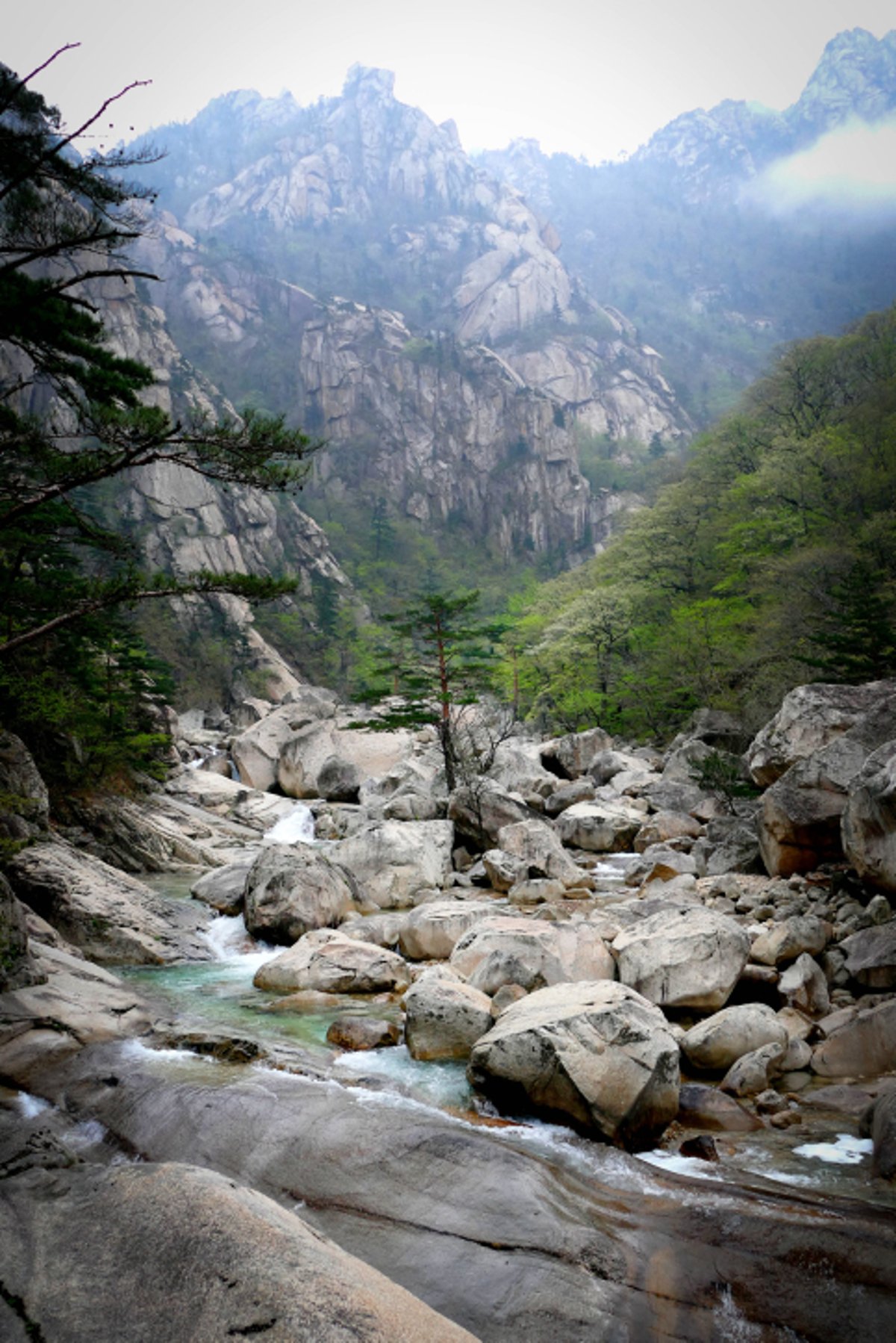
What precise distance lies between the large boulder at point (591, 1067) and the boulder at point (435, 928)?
13.8ft

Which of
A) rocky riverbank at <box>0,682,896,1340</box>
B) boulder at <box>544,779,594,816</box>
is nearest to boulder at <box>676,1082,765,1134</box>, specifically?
rocky riverbank at <box>0,682,896,1340</box>

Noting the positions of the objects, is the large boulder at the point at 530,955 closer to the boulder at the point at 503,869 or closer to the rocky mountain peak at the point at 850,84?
the boulder at the point at 503,869

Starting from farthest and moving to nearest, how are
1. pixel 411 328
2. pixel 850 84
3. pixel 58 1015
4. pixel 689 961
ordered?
pixel 850 84, pixel 411 328, pixel 689 961, pixel 58 1015

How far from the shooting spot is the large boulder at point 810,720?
12.4 m

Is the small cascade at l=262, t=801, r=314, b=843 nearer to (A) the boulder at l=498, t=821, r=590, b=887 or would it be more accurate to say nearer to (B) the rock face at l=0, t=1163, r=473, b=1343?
(A) the boulder at l=498, t=821, r=590, b=887

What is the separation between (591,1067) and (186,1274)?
10.7ft

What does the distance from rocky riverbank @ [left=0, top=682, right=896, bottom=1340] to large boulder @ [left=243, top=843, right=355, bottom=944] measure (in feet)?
0.16

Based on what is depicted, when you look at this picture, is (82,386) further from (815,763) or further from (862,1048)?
(815,763)

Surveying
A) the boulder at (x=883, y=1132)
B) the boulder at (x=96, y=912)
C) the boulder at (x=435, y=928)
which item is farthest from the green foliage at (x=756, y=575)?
the boulder at (x=96, y=912)

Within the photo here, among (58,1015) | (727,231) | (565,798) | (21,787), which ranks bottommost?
(565,798)

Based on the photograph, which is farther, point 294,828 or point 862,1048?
point 294,828

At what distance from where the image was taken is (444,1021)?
7.21 meters

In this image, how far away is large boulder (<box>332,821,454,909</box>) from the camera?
45.4ft

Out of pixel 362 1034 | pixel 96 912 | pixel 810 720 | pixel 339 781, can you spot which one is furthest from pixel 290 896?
pixel 339 781
